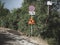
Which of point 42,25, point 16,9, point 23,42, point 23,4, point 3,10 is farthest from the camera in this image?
point 3,10

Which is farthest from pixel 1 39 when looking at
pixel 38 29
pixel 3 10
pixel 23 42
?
pixel 3 10

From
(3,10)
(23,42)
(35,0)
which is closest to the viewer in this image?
(23,42)

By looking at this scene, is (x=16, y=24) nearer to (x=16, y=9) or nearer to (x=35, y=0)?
(x=16, y=9)

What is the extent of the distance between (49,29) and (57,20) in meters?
1.28

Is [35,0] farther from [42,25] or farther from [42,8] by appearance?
[42,25]

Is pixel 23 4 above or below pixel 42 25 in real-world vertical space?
above

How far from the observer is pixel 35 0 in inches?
1070

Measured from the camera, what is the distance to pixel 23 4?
30312 mm

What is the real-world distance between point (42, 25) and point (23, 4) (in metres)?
6.23

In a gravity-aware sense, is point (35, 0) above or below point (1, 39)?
above

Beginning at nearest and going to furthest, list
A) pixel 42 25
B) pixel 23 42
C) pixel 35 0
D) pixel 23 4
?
pixel 23 42 → pixel 42 25 → pixel 35 0 → pixel 23 4

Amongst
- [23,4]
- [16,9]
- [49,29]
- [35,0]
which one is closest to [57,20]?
[49,29]

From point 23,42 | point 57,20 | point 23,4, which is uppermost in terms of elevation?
point 23,4

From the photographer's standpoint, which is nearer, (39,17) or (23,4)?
(39,17)
